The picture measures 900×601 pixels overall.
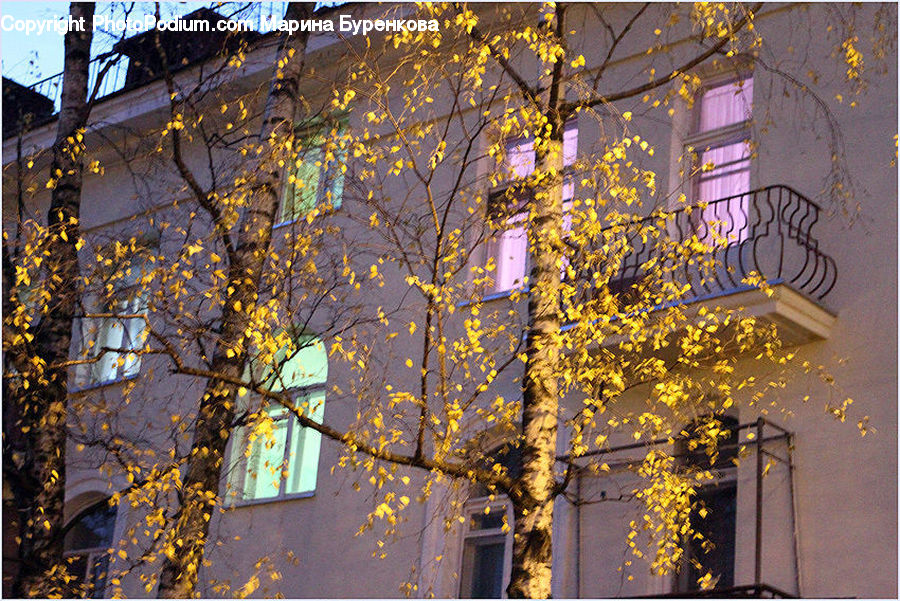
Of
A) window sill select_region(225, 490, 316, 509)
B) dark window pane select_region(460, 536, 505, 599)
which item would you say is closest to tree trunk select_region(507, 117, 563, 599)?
dark window pane select_region(460, 536, 505, 599)

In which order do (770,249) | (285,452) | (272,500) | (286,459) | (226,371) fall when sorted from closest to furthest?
(226,371)
(770,249)
(286,459)
(272,500)
(285,452)

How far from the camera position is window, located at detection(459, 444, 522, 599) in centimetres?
1302

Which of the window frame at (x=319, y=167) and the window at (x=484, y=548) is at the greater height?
the window frame at (x=319, y=167)

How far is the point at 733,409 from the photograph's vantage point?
1212 centimetres

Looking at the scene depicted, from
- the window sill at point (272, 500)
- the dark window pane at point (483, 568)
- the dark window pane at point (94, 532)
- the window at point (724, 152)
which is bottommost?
the dark window pane at point (483, 568)

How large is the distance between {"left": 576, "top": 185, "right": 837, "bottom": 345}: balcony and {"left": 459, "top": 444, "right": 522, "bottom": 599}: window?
8.00 ft

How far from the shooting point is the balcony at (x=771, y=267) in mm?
10914

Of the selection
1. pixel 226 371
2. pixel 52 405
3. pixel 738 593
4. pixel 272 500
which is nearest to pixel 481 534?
pixel 272 500

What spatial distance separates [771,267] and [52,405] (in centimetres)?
633

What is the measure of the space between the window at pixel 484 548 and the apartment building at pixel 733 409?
0.02 meters

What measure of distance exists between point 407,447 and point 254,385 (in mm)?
5874

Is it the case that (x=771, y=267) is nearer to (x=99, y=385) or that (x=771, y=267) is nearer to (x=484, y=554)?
(x=484, y=554)

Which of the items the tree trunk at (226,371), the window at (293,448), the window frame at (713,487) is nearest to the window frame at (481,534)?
the window frame at (713,487)

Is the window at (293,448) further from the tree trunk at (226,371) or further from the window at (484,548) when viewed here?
the tree trunk at (226,371)
